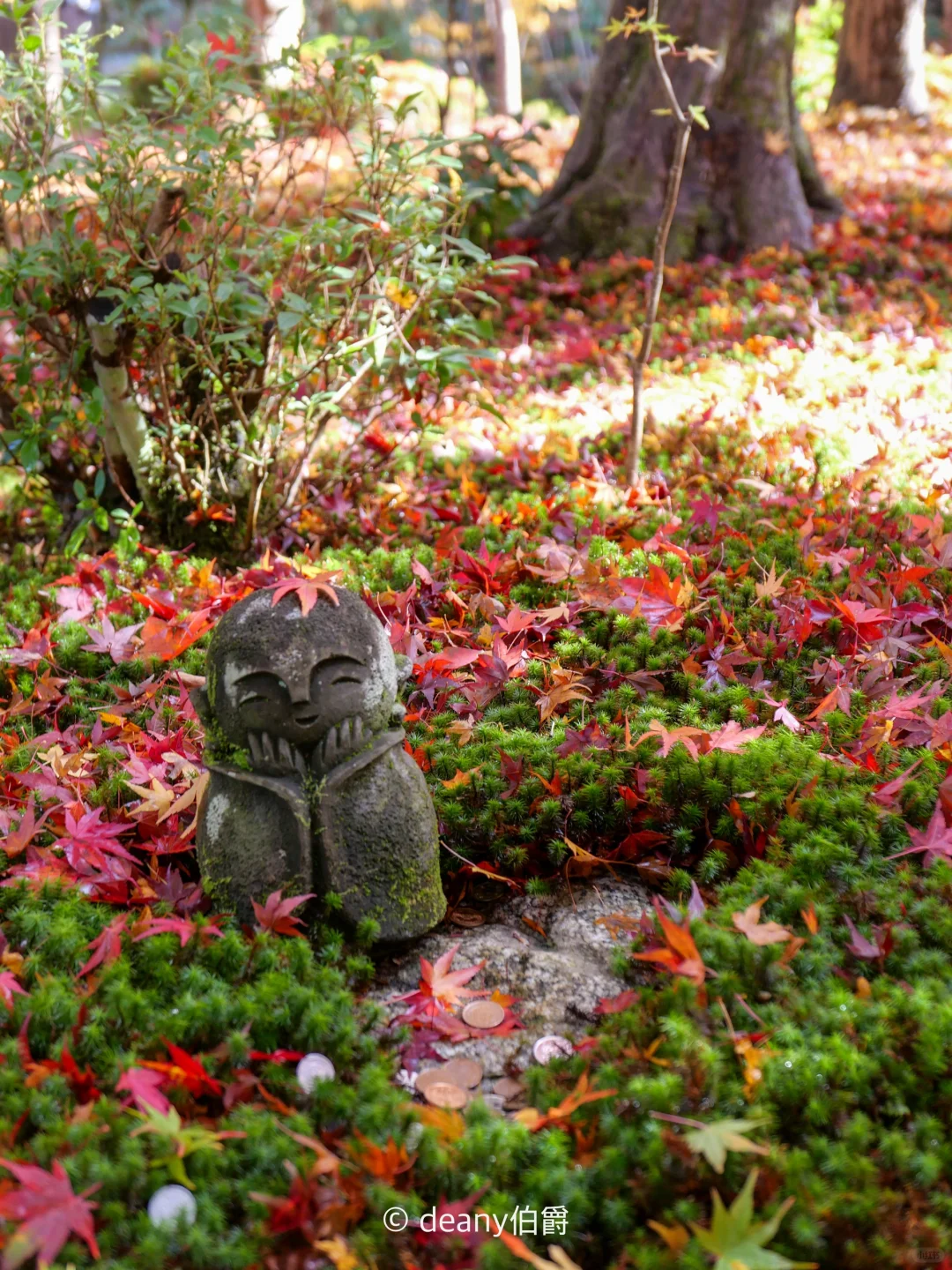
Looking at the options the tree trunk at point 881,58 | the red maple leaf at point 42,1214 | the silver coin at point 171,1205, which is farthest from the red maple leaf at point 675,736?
the tree trunk at point 881,58

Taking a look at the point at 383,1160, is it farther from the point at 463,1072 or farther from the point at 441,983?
the point at 441,983

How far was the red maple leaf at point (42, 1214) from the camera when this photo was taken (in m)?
1.59

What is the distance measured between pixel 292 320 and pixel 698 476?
2.05m

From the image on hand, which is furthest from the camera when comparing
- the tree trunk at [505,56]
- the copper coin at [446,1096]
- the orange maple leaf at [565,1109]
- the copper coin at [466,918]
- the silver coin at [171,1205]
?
the tree trunk at [505,56]

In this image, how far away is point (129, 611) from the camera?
3.85 meters

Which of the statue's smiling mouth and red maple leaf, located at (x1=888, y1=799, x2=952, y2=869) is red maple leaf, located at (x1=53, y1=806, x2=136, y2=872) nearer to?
the statue's smiling mouth

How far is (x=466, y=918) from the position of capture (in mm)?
2668

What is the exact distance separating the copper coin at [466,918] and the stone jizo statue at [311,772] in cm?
27

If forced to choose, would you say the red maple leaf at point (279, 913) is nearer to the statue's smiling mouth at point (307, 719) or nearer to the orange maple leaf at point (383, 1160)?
the statue's smiling mouth at point (307, 719)

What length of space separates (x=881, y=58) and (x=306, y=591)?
14628 millimetres

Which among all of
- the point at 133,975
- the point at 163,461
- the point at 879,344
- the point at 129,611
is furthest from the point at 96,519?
the point at 879,344

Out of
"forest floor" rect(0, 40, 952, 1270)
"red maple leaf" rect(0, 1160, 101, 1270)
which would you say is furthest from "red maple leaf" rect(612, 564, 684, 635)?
"red maple leaf" rect(0, 1160, 101, 1270)

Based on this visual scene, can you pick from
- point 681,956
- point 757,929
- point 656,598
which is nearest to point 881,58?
point 656,598

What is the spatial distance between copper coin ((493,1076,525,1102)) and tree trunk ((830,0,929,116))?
14.7m
